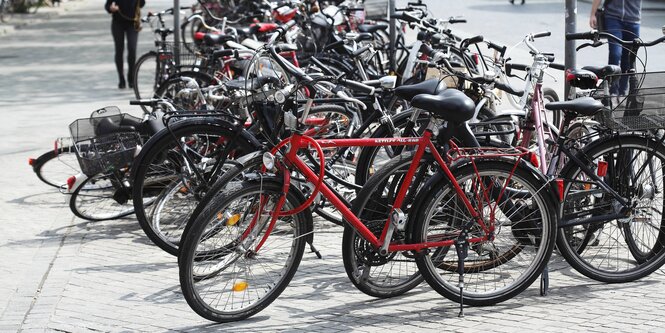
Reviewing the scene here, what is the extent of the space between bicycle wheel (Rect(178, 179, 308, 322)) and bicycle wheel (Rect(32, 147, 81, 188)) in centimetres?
332

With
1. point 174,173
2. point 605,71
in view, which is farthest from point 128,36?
point 605,71

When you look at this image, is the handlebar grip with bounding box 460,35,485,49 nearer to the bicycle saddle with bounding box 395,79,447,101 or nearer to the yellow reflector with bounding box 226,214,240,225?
the bicycle saddle with bounding box 395,79,447,101

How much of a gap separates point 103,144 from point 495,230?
3031 mm

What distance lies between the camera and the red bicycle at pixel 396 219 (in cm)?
543

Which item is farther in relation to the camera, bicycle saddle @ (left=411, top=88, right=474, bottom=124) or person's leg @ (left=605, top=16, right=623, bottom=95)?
person's leg @ (left=605, top=16, right=623, bottom=95)

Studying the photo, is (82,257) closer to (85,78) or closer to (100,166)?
(100,166)

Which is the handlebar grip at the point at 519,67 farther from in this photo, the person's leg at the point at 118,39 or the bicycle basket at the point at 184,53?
the person's leg at the point at 118,39

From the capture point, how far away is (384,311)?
565cm

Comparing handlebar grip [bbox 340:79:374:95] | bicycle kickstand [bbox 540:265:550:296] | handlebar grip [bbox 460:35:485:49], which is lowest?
bicycle kickstand [bbox 540:265:550:296]

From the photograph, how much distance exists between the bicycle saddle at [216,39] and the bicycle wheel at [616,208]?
15.0 feet

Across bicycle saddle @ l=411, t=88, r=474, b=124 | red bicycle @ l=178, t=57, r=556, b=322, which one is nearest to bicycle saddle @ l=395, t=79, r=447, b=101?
red bicycle @ l=178, t=57, r=556, b=322

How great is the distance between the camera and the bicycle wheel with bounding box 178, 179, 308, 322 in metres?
5.30

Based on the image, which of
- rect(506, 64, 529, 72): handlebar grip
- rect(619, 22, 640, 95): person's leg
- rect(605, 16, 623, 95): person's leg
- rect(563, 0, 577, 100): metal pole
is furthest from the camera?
rect(605, 16, 623, 95): person's leg

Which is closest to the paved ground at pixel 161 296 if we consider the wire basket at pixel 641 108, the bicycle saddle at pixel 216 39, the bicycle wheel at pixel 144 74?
the wire basket at pixel 641 108
